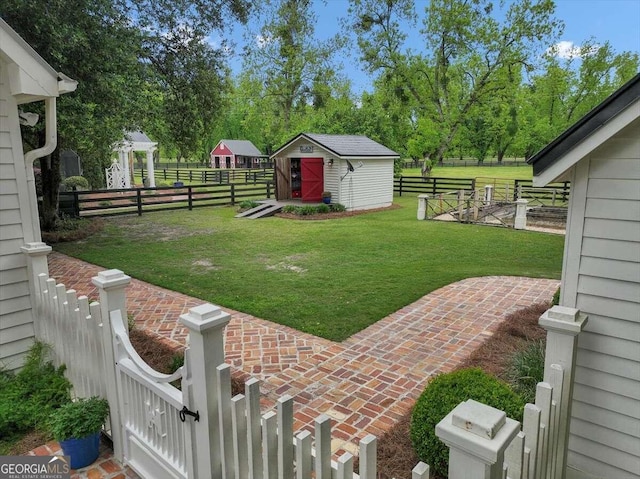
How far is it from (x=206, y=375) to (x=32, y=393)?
2.65 meters

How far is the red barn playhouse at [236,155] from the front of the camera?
52688 mm

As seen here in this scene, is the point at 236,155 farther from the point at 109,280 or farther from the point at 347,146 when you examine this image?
the point at 109,280

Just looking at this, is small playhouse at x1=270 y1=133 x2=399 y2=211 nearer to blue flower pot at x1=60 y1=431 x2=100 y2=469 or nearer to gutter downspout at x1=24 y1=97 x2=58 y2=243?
gutter downspout at x1=24 y1=97 x2=58 y2=243

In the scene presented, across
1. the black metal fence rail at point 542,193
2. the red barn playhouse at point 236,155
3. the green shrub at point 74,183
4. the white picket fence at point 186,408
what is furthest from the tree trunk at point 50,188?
the red barn playhouse at point 236,155

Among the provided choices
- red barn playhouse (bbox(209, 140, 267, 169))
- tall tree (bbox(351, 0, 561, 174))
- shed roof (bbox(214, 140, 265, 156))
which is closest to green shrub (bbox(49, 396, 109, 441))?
tall tree (bbox(351, 0, 561, 174))

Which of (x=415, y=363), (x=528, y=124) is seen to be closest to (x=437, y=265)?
(x=415, y=363)

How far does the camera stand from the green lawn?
21.2ft

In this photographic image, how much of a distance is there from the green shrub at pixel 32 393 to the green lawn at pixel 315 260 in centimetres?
268

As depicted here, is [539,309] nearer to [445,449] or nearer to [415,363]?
[415,363]

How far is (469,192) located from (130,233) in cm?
1291

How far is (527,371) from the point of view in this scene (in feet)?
13.5

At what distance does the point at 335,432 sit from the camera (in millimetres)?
3408

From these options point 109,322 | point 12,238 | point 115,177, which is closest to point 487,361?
point 109,322

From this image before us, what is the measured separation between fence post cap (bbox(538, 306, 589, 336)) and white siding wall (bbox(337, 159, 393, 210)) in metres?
14.9
